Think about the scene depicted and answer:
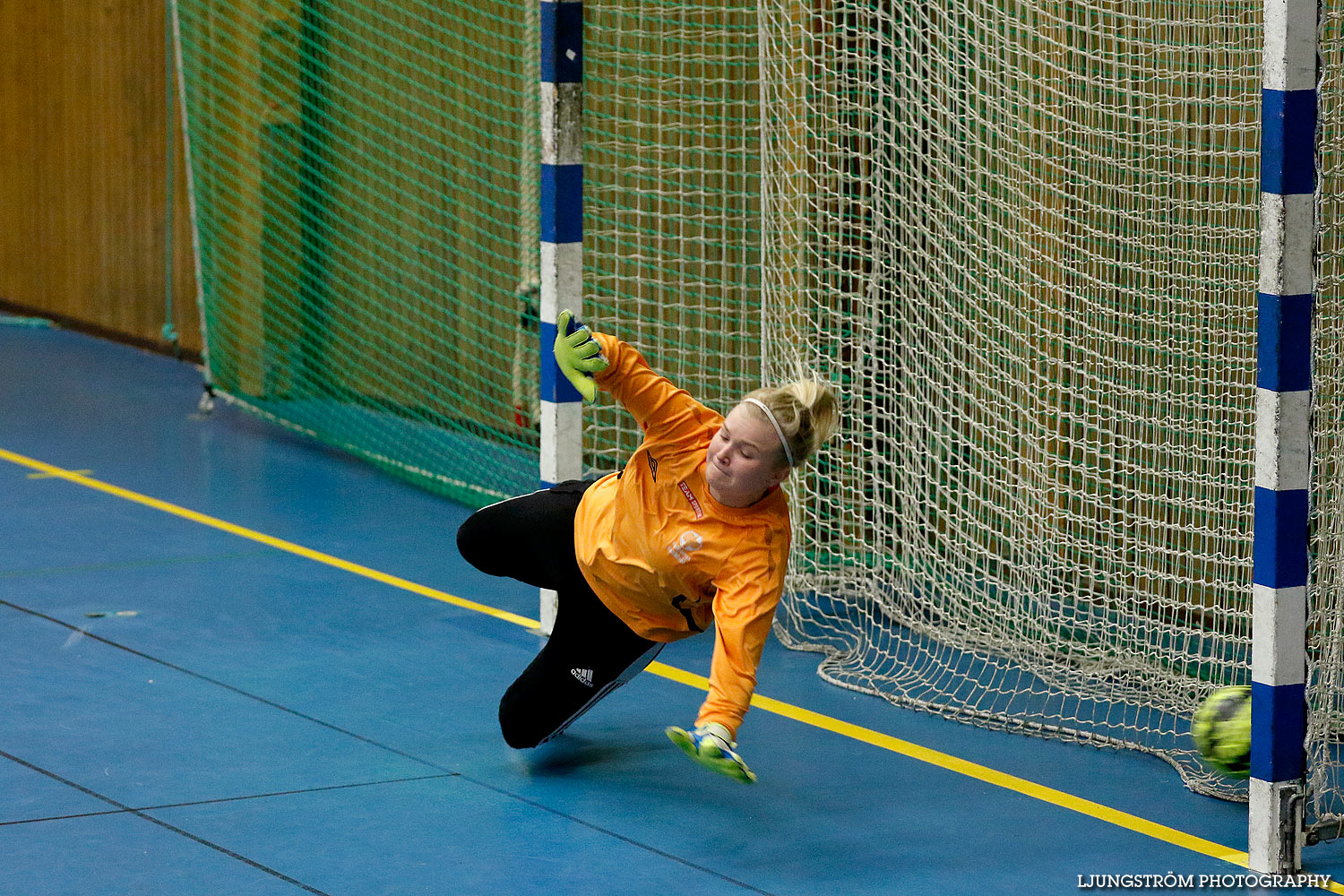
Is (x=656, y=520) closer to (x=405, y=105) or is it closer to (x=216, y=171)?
(x=405, y=105)

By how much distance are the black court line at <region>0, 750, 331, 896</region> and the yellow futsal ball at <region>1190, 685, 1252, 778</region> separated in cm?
231

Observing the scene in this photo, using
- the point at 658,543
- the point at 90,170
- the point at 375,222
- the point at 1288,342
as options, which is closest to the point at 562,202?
the point at 658,543

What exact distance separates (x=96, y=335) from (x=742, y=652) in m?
9.04

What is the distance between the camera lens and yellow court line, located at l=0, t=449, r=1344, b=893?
447cm

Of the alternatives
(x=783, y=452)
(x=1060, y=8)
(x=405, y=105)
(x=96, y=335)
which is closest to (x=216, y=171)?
(x=405, y=105)

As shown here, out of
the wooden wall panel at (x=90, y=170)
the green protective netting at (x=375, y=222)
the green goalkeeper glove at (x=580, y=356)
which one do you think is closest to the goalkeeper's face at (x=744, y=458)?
the green goalkeeper glove at (x=580, y=356)

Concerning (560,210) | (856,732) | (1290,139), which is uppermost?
(1290,139)

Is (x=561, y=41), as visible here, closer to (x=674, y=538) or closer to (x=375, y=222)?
(x=674, y=538)

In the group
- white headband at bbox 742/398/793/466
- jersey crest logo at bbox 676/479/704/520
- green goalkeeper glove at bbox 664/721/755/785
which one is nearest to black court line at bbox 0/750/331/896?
green goalkeeper glove at bbox 664/721/755/785

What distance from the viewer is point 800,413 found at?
4160 millimetres

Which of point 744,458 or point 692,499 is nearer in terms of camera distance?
point 744,458

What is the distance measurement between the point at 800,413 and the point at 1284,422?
3.65 ft

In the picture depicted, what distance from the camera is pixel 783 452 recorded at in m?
4.19

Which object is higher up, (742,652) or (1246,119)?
(1246,119)
